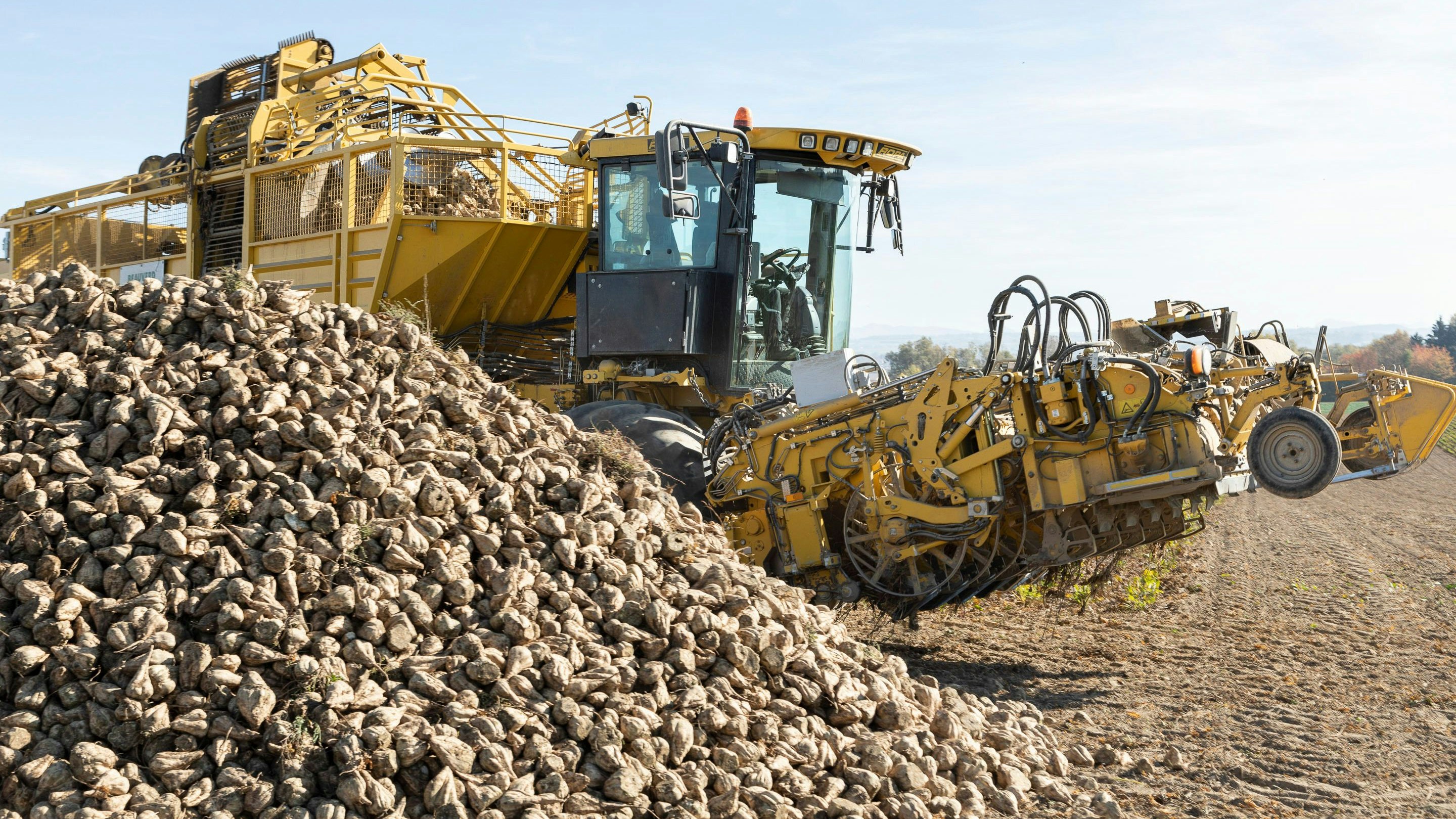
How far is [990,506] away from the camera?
5.93 m

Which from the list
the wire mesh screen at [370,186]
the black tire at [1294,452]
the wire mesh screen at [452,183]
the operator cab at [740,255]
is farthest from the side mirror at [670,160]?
the black tire at [1294,452]

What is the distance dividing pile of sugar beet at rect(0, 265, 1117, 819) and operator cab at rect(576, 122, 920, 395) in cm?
232

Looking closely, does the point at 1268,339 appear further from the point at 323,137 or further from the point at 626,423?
the point at 323,137

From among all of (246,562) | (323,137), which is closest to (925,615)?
(246,562)

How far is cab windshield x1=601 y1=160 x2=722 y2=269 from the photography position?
7.50 metres

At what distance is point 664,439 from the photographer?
6.98 meters

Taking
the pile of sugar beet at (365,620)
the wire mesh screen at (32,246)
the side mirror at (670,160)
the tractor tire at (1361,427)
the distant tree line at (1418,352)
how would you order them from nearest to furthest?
1. the pile of sugar beet at (365,620)
2. the tractor tire at (1361,427)
3. the side mirror at (670,160)
4. the wire mesh screen at (32,246)
5. the distant tree line at (1418,352)

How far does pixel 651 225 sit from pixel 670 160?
1.56 meters

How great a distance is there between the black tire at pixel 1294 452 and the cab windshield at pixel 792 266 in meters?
3.05

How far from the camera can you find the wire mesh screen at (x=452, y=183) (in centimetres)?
827

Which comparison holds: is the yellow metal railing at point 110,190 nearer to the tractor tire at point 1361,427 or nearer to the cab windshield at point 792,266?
the cab windshield at point 792,266

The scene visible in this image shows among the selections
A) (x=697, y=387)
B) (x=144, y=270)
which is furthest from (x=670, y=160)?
(x=144, y=270)

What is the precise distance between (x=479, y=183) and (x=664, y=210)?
271 centimetres

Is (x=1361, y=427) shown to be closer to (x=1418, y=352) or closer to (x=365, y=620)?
(x=365, y=620)
